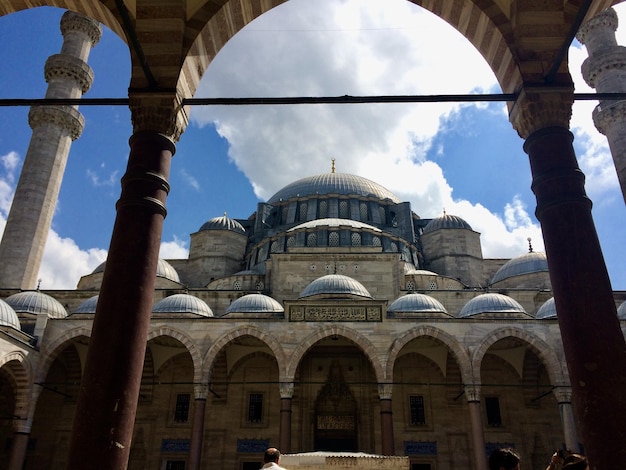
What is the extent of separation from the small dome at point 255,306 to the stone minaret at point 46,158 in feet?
26.0

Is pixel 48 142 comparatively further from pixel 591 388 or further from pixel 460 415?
pixel 591 388

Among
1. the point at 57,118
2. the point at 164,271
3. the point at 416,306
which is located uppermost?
the point at 57,118

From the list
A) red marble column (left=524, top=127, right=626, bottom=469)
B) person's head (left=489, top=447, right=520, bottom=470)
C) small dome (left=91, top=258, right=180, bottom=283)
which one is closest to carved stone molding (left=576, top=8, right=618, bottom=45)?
red marble column (left=524, top=127, right=626, bottom=469)

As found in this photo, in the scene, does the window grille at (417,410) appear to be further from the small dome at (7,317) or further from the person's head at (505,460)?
the person's head at (505,460)

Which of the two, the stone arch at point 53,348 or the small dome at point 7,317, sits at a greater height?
the small dome at point 7,317

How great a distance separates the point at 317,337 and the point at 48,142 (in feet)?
43.3

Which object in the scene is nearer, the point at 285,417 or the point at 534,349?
the point at 285,417

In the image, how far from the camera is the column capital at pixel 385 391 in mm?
15078

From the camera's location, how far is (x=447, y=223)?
1041 inches

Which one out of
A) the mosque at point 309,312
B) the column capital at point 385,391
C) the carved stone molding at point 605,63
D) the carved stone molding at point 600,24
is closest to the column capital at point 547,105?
the mosque at point 309,312

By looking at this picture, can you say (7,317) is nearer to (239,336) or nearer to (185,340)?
(185,340)

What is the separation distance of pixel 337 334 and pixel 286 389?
2.16 metres

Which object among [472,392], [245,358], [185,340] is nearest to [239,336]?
[185,340]

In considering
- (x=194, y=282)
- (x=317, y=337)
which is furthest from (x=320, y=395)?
(x=194, y=282)
